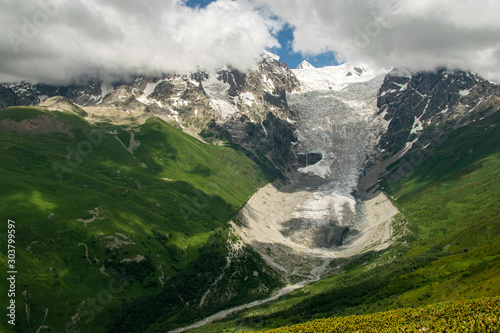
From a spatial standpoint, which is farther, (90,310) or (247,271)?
(247,271)

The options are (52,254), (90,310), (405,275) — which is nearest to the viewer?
(405,275)

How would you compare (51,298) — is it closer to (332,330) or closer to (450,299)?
(332,330)

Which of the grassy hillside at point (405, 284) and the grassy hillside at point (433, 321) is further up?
the grassy hillside at point (433, 321)

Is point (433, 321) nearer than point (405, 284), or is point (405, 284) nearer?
point (433, 321)

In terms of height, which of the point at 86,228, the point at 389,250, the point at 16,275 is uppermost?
the point at 86,228

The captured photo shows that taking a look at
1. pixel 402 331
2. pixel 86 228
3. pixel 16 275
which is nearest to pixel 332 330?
pixel 402 331

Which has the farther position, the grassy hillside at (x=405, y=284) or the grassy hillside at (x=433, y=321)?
the grassy hillside at (x=405, y=284)

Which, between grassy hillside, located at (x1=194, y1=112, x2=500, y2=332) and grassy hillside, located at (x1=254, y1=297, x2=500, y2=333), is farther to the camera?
grassy hillside, located at (x1=194, y1=112, x2=500, y2=332)

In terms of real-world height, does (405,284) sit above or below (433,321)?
below

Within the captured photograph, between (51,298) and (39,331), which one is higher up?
(51,298)

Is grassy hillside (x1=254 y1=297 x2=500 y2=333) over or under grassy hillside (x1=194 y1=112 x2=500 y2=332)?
over

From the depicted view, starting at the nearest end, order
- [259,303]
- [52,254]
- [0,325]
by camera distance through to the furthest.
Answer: [0,325], [52,254], [259,303]
